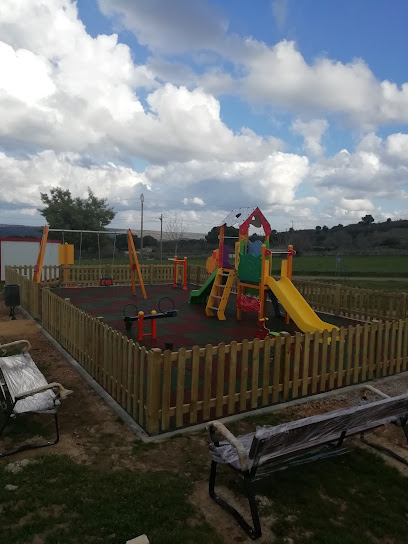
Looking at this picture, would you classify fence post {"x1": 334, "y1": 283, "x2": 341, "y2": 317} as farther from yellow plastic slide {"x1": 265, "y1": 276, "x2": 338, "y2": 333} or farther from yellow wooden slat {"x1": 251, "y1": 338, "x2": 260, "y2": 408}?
yellow wooden slat {"x1": 251, "y1": 338, "x2": 260, "y2": 408}

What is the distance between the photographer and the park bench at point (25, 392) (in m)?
4.48

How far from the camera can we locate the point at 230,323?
451 inches

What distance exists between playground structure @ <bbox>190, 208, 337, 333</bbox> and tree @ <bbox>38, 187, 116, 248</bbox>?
33.3 metres

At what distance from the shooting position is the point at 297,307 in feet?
32.3

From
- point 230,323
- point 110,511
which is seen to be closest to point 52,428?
point 110,511

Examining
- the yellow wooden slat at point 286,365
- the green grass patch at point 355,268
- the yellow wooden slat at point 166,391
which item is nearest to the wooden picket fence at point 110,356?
the yellow wooden slat at point 166,391

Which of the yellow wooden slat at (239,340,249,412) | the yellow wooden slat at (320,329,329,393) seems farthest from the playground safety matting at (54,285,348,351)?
the yellow wooden slat at (320,329,329,393)

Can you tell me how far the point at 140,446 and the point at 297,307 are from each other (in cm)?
619

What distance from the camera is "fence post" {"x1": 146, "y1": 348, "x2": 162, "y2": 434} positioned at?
4.77 metres

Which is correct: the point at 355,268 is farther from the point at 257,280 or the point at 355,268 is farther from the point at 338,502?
the point at 338,502

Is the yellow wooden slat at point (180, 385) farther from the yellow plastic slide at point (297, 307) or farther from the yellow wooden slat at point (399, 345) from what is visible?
the yellow plastic slide at point (297, 307)

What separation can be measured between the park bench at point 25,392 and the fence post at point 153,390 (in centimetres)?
101

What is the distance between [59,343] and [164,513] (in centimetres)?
619

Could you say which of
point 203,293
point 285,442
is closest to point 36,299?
point 203,293
